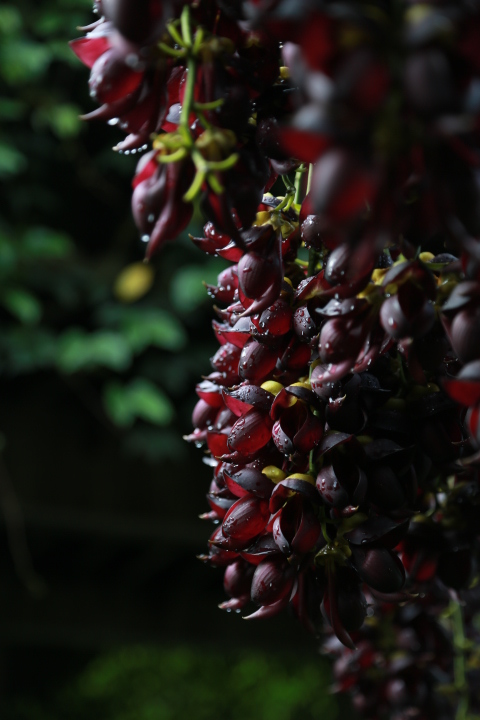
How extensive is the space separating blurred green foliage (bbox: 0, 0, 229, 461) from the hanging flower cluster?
0.96m

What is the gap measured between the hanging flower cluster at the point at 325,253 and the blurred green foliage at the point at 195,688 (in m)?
2.60

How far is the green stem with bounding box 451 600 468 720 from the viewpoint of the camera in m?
0.59

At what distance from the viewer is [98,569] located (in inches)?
70.9

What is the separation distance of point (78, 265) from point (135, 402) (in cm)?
33

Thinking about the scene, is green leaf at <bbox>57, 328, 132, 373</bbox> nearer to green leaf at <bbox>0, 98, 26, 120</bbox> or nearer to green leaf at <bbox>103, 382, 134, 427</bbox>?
green leaf at <bbox>103, 382, 134, 427</bbox>

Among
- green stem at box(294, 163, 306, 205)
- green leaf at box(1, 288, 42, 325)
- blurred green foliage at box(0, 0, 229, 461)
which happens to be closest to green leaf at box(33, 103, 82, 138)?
blurred green foliage at box(0, 0, 229, 461)

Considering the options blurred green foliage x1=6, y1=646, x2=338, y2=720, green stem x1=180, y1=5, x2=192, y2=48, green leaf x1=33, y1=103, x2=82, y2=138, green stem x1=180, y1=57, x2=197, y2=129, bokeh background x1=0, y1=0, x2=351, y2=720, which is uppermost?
green stem x1=180, y1=5, x2=192, y2=48

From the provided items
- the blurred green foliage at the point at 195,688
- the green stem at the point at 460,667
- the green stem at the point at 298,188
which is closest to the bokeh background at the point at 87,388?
the green stem at the point at 460,667

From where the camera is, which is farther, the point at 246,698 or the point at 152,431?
the point at 246,698

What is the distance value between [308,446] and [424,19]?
177 millimetres

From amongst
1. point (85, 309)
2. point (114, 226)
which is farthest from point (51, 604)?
point (114, 226)

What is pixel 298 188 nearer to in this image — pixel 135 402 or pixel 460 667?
pixel 460 667

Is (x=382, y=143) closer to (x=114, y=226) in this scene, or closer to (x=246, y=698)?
(x=114, y=226)

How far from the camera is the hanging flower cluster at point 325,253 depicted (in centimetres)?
19
